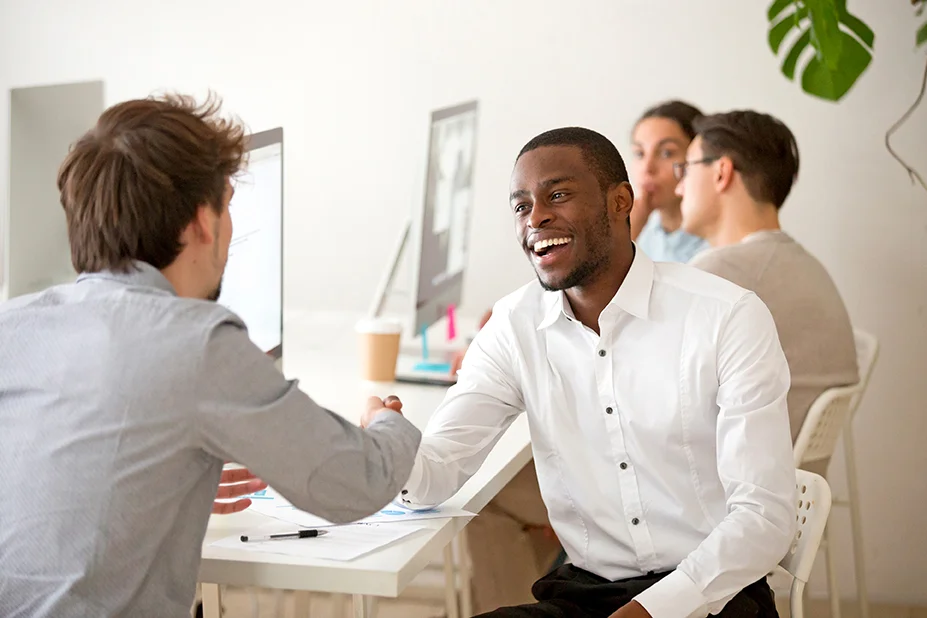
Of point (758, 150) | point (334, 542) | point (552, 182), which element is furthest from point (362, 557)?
point (758, 150)

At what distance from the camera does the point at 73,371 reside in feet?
4.08

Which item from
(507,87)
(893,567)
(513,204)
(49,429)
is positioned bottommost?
(893,567)

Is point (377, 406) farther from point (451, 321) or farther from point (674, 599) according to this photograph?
point (451, 321)

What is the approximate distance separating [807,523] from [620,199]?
0.57 m

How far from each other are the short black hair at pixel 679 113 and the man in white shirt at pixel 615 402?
1.54m

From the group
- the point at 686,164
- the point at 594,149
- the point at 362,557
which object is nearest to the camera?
the point at 362,557

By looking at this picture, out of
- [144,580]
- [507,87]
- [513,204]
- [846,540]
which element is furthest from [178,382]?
[846,540]

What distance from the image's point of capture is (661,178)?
11.2 feet

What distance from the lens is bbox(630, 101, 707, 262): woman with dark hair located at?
3.32 meters

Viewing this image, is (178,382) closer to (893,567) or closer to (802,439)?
(802,439)

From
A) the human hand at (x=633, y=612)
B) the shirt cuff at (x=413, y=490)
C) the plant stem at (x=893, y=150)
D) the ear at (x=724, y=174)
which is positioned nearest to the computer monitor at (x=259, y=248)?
the shirt cuff at (x=413, y=490)

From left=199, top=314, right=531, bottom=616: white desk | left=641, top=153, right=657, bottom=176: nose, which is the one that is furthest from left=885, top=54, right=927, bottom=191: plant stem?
left=199, top=314, right=531, bottom=616: white desk

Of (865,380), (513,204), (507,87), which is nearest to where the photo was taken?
(513,204)

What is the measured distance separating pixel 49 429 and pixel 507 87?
8.50 ft
